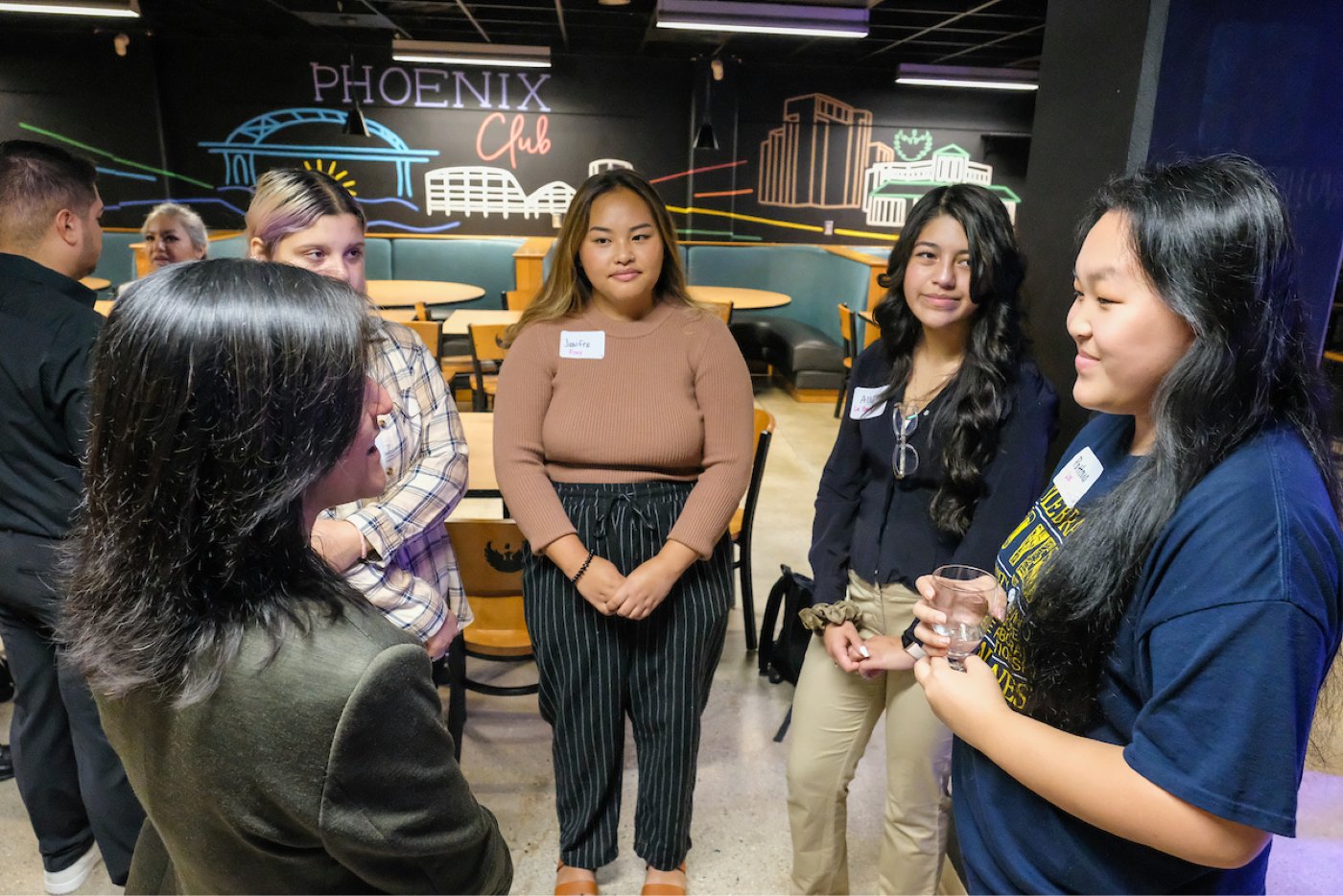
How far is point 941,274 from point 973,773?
3.13 feet

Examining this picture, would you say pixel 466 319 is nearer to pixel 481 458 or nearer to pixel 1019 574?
pixel 481 458

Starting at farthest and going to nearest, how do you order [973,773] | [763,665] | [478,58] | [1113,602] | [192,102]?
[192,102]
[478,58]
[763,665]
[973,773]
[1113,602]

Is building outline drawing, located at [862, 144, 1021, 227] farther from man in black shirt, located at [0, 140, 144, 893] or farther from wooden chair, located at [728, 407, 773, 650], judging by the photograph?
man in black shirt, located at [0, 140, 144, 893]

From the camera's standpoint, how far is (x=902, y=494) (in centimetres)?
171

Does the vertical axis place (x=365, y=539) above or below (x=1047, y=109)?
below

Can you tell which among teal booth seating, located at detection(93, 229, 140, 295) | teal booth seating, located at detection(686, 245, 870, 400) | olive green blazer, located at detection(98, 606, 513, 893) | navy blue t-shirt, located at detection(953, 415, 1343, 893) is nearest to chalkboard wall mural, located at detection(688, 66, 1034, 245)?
teal booth seating, located at detection(686, 245, 870, 400)

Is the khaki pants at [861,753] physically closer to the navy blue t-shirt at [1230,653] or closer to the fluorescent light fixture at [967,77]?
the navy blue t-shirt at [1230,653]

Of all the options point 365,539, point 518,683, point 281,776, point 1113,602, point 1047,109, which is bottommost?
point 518,683

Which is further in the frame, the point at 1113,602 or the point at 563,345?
the point at 563,345

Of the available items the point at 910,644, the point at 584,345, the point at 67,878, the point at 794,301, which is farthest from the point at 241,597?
the point at 794,301

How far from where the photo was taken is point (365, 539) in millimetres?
1652

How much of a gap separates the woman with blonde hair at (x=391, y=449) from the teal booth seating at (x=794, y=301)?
5.90 metres

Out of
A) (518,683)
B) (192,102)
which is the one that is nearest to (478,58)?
(192,102)

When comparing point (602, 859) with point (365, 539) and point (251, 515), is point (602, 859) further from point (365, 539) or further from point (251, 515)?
point (251, 515)
